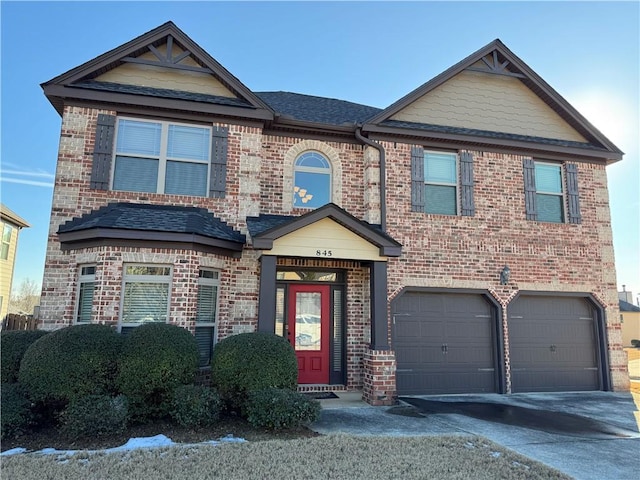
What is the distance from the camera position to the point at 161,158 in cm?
898

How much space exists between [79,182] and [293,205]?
14.3 feet

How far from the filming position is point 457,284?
9891 mm

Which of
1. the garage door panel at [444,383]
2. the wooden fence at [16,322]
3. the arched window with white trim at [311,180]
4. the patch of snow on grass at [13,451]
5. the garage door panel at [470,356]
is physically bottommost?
the patch of snow on grass at [13,451]

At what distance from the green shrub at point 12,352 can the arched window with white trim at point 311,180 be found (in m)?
5.67

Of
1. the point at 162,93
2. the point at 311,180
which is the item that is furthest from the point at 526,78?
the point at 162,93

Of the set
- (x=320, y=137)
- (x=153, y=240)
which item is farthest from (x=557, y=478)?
(x=320, y=137)

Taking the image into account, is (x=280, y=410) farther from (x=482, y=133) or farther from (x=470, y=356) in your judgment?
(x=482, y=133)

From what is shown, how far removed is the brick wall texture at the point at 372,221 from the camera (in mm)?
7965

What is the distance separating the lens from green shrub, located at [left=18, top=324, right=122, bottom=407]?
5965 mm

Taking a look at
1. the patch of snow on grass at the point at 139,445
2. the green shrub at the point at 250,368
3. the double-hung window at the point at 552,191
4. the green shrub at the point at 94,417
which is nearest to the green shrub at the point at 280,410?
the green shrub at the point at 250,368

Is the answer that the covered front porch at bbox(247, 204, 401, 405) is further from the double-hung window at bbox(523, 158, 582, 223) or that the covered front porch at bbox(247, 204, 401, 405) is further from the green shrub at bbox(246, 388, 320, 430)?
the double-hung window at bbox(523, 158, 582, 223)

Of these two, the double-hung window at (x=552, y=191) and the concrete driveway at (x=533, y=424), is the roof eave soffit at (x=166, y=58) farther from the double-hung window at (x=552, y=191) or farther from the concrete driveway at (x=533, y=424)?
the double-hung window at (x=552, y=191)

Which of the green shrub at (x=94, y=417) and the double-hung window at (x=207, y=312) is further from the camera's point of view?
the double-hung window at (x=207, y=312)

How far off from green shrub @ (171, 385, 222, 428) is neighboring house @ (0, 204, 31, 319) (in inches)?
706
